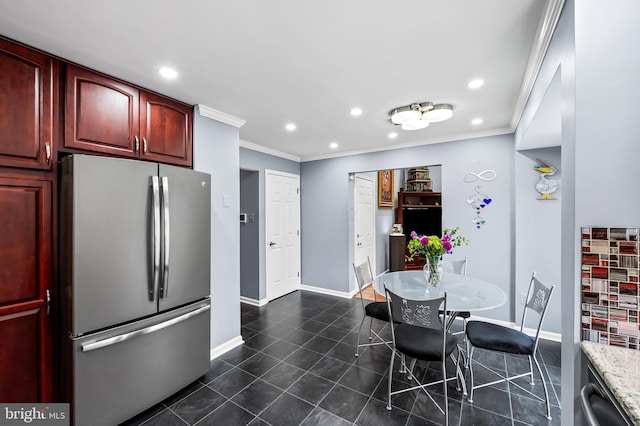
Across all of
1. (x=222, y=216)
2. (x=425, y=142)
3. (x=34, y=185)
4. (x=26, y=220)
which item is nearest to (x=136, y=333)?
(x=26, y=220)

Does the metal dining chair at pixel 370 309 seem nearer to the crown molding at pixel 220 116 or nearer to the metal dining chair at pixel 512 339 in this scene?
the metal dining chair at pixel 512 339

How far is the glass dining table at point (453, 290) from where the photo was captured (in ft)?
6.61

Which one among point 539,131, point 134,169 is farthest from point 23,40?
point 539,131

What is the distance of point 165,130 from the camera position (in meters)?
2.38

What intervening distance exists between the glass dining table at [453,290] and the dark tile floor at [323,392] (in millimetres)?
703

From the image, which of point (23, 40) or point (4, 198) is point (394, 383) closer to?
point (4, 198)

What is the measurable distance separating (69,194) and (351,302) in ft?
A: 12.4

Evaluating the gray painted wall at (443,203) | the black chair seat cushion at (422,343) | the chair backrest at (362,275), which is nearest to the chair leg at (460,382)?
Answer: the black chair seat cushion at (422,343)

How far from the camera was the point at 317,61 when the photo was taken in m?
1.90

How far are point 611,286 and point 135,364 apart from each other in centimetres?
273

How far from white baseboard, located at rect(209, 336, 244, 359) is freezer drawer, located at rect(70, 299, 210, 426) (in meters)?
0.41

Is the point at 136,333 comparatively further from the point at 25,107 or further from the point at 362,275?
the point at 362,275

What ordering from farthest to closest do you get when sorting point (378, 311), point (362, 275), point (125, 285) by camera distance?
point (362, 275)
point (378, 311)
point (125, 285)

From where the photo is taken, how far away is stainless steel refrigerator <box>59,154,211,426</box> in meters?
1.63
